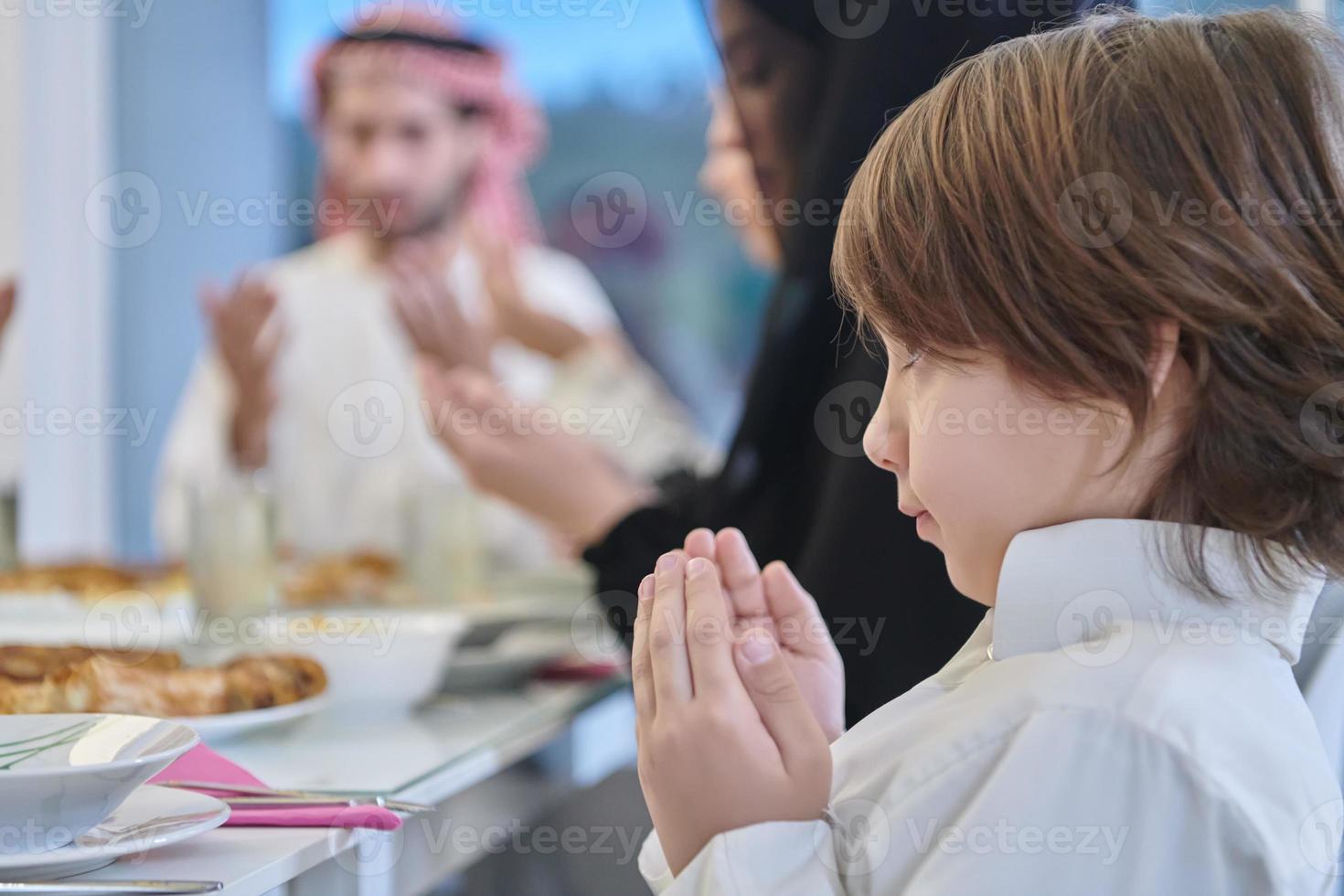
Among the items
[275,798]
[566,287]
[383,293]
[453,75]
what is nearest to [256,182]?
[383,293]

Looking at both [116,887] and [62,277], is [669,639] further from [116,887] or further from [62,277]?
[62,277]

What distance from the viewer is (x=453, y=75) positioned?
278 cm

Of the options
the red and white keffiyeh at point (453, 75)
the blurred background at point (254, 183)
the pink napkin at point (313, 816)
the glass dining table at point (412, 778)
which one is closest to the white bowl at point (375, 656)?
the glass dining table at point (412, 778)

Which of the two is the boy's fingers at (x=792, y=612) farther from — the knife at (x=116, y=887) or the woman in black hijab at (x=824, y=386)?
the knife at (x=116, y=887)

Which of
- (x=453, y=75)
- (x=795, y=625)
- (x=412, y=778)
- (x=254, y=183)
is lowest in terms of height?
(x=412, y=778)

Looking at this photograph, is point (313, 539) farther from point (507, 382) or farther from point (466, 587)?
point (466, 587)

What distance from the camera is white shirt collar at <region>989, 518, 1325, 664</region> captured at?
49cm

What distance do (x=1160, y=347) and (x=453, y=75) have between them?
2535 mm

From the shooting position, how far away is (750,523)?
0.94 m

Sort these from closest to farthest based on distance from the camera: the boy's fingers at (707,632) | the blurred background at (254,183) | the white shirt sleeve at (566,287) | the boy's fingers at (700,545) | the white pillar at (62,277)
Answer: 1. the boy's fingers at (707,632)
2. the boy's fingers at (700,545)
3. the white pillar at (62,277)
4. the blurred background at (254,183)
5. the white shirt sleeve at (566,287)

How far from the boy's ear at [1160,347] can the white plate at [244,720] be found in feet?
1.81

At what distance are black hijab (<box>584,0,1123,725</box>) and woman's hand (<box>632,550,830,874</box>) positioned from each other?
0.84ft

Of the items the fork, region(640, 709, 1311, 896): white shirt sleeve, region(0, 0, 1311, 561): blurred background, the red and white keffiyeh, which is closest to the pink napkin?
the fork

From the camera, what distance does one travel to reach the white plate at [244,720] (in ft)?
2.41
